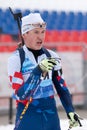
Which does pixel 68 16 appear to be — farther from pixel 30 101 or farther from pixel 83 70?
pixel 30 101

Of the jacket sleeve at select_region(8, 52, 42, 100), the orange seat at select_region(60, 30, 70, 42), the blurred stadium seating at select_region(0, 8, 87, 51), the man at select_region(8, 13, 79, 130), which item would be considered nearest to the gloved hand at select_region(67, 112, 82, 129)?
the man at select_region(8, 13, 79, 130)

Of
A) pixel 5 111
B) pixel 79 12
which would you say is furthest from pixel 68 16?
pixel 5 111

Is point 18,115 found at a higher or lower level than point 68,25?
higher

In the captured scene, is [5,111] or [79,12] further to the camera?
[79,12]

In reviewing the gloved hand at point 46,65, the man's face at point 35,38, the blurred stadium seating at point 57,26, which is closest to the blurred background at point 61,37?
the blurred stadium seating at point 57,26

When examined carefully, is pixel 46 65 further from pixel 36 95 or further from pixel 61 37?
pixel 61 37

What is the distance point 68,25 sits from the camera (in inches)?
482

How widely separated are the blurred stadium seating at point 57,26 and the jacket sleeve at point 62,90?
23.5 feet

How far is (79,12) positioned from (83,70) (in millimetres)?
2567

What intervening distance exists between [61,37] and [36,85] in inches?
331

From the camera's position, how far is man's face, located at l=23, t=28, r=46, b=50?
3408 mm

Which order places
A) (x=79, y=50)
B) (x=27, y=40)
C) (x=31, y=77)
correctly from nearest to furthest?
(x=31, y=77)
(x=27, y=40)
(x=79, y=50)

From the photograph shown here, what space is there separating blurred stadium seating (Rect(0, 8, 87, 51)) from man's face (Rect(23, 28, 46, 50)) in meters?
7.21

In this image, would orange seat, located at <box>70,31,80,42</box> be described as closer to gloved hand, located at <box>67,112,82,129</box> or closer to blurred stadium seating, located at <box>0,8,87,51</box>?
blurred stadium seating, located at <box>0,8,87,51</box>
